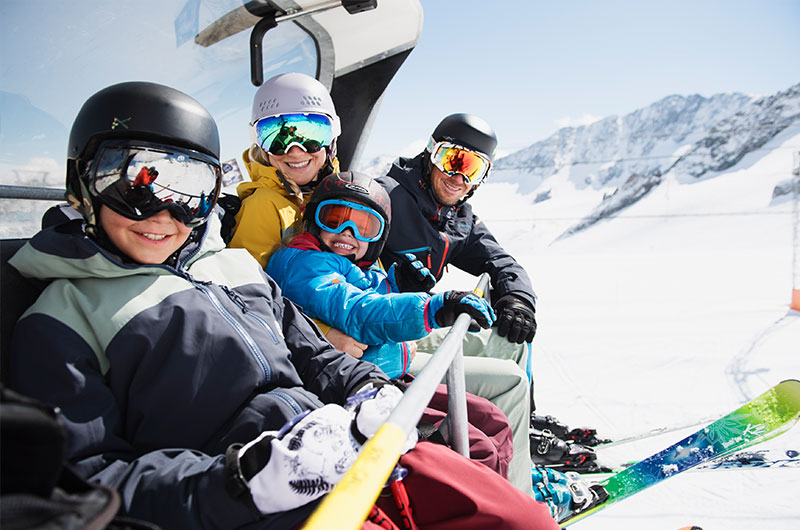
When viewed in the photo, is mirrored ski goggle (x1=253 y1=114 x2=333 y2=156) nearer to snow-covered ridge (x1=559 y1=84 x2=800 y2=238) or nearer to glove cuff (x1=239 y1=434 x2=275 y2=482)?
glove cuff (x1=239 y1=434 x2=275 y2=482)

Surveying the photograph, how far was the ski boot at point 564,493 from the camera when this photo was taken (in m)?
2.43

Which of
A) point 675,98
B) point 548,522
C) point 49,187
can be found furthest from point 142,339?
point 675,98

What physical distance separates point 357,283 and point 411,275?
2.35 feet

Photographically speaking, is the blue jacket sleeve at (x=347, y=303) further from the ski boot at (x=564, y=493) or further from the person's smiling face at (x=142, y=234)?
the ski boot at (x=564, y=493)

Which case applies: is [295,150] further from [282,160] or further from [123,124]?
[123,124]

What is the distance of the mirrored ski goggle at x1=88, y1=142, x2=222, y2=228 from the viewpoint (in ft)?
4.19

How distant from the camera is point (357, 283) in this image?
7.12 feet

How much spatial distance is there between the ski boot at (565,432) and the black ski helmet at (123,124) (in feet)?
10.0

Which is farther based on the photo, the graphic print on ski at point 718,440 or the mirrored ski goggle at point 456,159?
the mirrored ski goggle at point 456,159

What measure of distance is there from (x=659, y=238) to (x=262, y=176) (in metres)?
18.4

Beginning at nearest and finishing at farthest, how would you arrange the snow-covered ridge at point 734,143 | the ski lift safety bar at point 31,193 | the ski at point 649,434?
1. the ski lift safety bar at point 31,193
2. the ski at point 649,434
3. the snow-covered ridge at point 734,143

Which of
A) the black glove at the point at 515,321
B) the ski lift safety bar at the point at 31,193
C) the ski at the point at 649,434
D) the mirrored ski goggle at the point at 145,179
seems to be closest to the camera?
the mirrored ski goggle at the point at 145,179

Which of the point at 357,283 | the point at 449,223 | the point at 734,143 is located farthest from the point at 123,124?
the point at 734,143

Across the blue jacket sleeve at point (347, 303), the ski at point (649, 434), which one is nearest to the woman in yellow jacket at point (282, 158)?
the blue jacket sleeve at point (347, 303)
